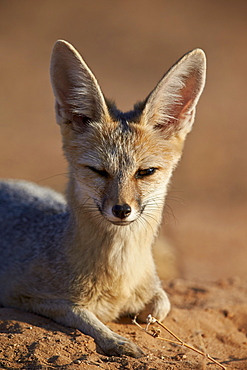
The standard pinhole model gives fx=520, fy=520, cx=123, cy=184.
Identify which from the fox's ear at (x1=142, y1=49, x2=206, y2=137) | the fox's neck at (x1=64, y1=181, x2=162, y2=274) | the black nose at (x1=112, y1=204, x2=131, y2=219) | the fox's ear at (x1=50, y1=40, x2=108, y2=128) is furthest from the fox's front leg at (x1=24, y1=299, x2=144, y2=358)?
the fox's ear at (x1=142, y1=49, x2=206, y2=137)

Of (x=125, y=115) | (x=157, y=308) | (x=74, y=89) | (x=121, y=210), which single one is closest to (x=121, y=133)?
(x=125, y=115)

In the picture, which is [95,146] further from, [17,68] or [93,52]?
[93,52]

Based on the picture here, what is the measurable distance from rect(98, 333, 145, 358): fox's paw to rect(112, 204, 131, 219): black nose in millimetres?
1049

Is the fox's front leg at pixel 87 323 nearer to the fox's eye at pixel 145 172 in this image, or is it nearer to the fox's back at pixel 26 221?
the fox's back at pixel 26 221

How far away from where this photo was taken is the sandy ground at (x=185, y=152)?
14.7 feet

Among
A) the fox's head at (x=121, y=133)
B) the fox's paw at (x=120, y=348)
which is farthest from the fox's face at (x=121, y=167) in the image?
the fox's paw at (x=120, y=348)

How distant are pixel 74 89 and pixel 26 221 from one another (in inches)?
76.7

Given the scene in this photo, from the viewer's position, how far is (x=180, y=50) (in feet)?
74.3

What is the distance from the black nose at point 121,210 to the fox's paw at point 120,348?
105 centimetres

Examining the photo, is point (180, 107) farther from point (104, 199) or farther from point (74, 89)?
point (104, 199)

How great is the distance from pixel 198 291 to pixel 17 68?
16.3 metres

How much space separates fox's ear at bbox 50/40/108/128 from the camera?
15.1ft

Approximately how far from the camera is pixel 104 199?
14.4 feet

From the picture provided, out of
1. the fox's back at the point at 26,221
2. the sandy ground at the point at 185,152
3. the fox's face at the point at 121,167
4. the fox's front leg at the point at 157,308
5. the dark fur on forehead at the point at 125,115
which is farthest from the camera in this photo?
the fox's back at the point at 26,221
